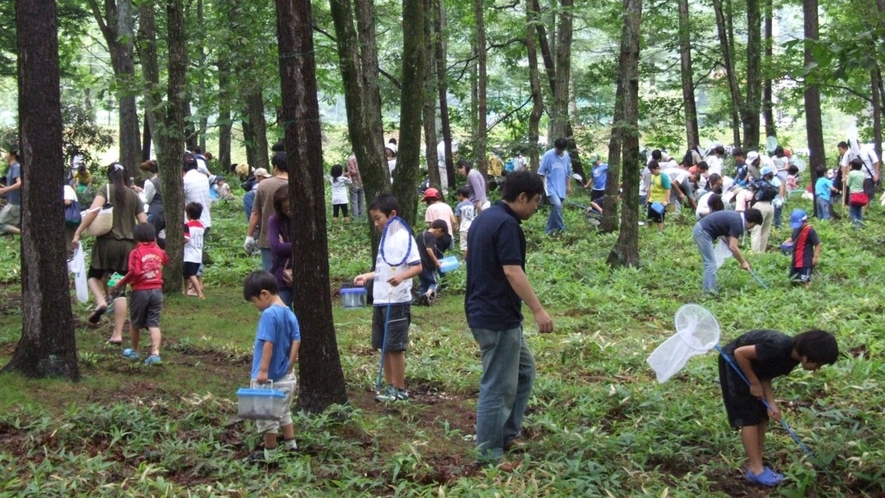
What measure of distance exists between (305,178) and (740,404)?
333 cm

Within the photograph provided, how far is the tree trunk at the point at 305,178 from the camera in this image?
6.43m

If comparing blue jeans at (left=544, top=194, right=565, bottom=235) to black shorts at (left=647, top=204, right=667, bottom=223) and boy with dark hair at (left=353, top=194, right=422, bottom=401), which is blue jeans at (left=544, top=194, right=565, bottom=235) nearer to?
black shorts at (left=647, top=204, right=667, bottom=223)

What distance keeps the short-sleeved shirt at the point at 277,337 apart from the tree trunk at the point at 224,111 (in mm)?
8717

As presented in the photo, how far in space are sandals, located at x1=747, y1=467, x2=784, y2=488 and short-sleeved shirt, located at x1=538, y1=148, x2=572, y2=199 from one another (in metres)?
12.2

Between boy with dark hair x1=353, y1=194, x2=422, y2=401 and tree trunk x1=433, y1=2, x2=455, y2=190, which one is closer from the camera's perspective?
boy with dark hair x1=353, y1=194, x2=422, y2=401

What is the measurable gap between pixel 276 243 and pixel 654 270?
822 centimetres

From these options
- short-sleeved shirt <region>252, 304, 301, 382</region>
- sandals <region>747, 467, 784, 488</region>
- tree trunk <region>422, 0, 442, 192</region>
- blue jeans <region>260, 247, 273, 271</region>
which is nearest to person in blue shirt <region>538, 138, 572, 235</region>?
tree trunk <region>422, 0, 442, 192</region>

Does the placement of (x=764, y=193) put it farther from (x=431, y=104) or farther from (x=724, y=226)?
(x=431, y=104)

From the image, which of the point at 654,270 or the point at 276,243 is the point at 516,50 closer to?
the point at 654,270

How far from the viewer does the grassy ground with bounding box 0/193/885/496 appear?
5949 mm

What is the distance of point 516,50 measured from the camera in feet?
75.4

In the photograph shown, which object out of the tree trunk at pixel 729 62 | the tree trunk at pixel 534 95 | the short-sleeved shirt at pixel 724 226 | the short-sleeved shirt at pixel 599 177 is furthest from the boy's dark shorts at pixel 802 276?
the tree trunk at pixel 729 62

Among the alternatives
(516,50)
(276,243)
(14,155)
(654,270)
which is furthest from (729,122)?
(276,243)

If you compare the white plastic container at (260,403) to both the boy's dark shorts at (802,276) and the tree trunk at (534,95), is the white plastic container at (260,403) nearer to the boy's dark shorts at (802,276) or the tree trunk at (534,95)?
the boy's dark shorts at (802,276)
